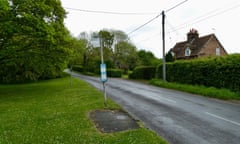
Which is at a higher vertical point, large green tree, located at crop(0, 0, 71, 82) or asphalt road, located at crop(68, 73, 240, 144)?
large green tree, located at crop(0, 0, 71, 82)

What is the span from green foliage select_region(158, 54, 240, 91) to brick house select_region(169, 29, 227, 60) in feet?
60.3

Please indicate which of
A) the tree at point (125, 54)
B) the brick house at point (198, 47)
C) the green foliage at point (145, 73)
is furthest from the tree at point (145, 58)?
the green foliage at point (145, 73)

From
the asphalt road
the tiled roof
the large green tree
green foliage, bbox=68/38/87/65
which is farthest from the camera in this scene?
the tiled roof

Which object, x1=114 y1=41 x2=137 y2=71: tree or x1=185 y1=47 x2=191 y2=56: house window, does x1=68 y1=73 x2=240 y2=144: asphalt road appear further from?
x1=114 y1=41 x2=137 y2=71: tree

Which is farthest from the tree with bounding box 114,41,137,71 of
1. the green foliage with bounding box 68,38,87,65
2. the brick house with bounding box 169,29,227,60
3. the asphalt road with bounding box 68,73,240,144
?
the asphalt road with bounding box 68,73,240,144

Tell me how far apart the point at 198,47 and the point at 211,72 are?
23785 millimetres

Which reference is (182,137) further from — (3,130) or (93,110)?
(3,130)

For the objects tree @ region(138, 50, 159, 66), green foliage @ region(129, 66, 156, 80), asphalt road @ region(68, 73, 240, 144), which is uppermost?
tree @ region(138, 50, 159, 66)

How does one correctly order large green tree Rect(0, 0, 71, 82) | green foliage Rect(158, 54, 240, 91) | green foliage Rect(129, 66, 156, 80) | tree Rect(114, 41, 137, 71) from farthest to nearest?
tree Rect(114, 41, 137, 71)
green foliage Rect(129, 66, 156, 80)
green foliage Rect(158, 54, 240, 91)
large green tree Rect(0, 0, 71, 82)

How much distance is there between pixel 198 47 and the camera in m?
38.2

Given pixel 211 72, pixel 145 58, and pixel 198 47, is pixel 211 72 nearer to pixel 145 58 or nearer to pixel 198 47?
pixel 198 47

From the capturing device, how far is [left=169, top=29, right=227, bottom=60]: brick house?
37.3m

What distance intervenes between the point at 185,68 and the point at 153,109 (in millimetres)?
11555

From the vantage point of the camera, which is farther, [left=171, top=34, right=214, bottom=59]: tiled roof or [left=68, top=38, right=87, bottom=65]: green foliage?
→ [left=171, top=34, right=214, bottom=59]: tiled roof
